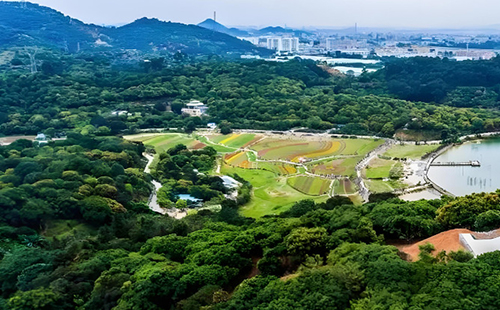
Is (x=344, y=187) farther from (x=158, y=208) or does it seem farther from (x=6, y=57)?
(x=6, y=57)

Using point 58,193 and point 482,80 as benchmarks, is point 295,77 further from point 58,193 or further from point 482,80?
point 58,193

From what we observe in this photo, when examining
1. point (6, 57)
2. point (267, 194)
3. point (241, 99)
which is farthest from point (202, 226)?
point (6, 57)

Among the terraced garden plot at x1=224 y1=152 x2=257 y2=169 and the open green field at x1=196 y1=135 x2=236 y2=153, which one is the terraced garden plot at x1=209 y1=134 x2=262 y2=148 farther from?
the terraced garden plot at x1=224 y1=152 x2=257 y2=169

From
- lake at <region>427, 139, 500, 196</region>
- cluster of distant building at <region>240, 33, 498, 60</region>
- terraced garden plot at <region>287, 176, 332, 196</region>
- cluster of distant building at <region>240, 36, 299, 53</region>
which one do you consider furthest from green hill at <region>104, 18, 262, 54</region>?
terraced garden plot at <region>287, 176, 332, 196</region>

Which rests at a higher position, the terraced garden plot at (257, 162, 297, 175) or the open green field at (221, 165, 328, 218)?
the terraced garden plot at (257, 162, 297, 175)

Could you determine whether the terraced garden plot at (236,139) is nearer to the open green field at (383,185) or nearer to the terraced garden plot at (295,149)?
the terraced garden plot at (295,149)
